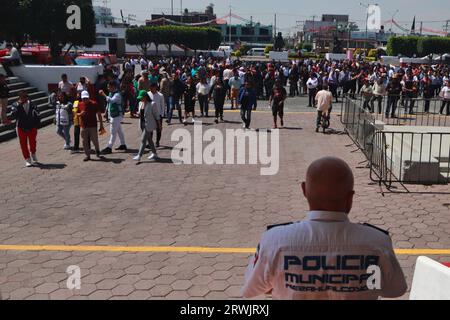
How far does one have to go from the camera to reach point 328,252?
2.23 meters

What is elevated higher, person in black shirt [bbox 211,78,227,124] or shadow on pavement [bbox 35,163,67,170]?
person in black shirt [bbox 211,78,227,124]

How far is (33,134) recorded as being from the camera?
10.9m

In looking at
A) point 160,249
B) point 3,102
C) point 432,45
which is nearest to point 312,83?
point 3,102

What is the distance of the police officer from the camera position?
2.23m

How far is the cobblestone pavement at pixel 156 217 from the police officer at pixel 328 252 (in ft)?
9.92

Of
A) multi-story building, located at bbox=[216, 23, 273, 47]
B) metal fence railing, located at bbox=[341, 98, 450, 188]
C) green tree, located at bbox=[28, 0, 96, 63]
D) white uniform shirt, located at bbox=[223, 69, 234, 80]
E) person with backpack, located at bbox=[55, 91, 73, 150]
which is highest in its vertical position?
multi-story building, located at bbox=[216, 23, 273, 47]

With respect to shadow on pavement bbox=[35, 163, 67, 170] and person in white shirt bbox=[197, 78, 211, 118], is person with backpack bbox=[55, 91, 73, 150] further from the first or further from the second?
person in white shirt bbox=[197, 78, 211, 118]

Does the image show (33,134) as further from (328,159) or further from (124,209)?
(328,159)

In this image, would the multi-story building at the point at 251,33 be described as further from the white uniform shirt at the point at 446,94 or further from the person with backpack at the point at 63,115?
the person with backpack at the point at 63,115

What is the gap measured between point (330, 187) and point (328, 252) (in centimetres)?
31

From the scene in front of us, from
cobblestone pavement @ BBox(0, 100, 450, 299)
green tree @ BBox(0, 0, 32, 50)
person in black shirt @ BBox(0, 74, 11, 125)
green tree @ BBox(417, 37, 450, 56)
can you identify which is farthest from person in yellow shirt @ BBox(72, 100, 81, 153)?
green tree @ BBox(417, 37, 450, 56)
